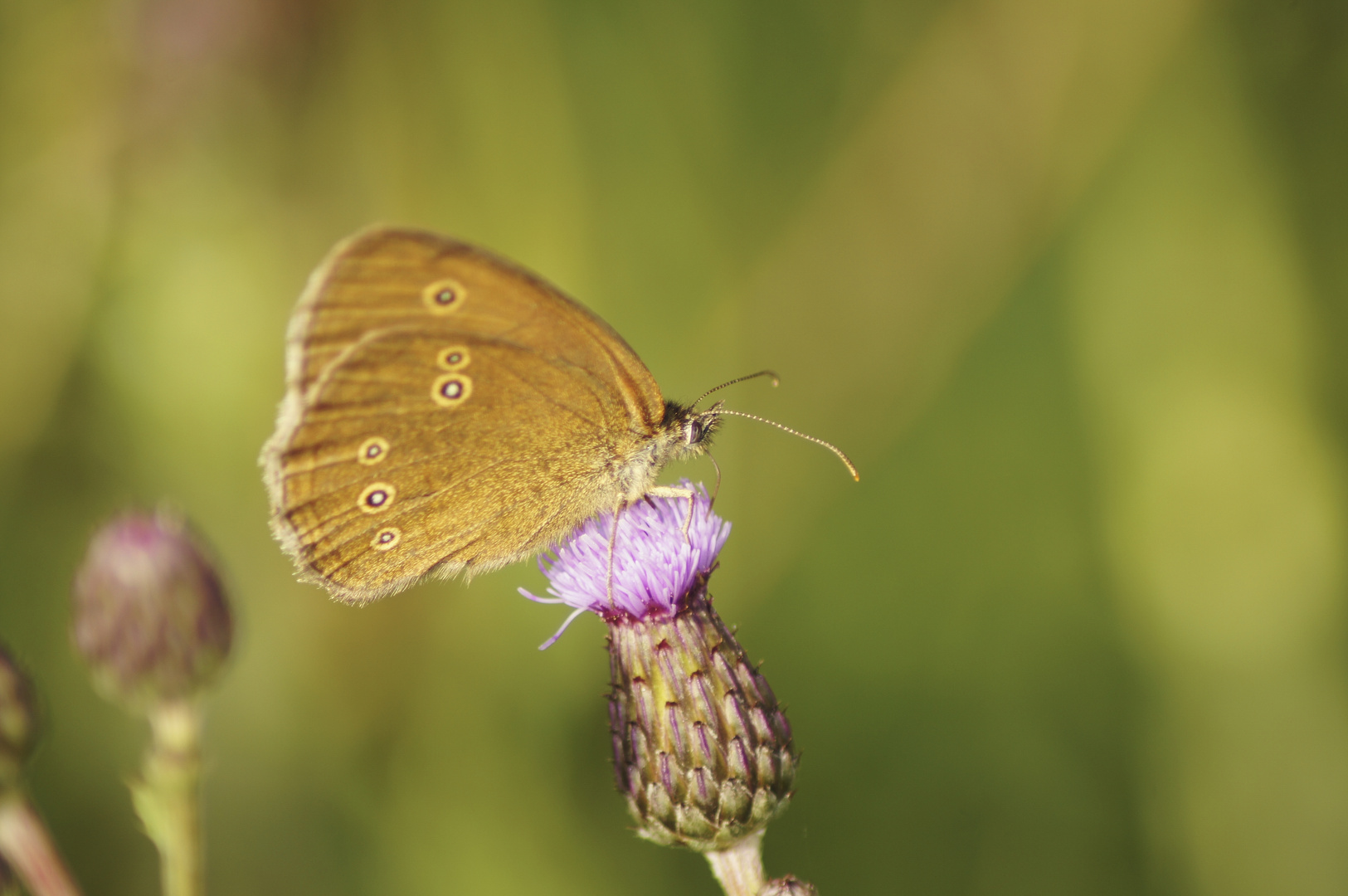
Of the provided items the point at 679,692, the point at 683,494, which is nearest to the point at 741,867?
the point at 679,692

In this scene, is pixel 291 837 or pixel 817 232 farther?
pixel 817 232

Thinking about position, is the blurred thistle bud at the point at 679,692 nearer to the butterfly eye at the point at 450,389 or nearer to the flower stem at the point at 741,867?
the flower stem at the point at 741,867

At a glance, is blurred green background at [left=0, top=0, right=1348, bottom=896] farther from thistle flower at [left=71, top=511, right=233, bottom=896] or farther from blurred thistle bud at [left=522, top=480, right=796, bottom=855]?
thistle flower at [left=71, top=511, right=233, bottom=896]

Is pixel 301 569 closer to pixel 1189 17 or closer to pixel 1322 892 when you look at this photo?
pixel 1322 892

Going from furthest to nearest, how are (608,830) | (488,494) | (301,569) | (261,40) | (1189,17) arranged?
(261,40) < (1189,17) < (608,830) < (488,494) < (301,569)

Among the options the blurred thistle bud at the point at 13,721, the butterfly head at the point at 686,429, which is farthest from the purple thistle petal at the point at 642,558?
the blurred thistle bud at the point at 13,721

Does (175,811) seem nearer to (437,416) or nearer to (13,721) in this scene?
(13,721)

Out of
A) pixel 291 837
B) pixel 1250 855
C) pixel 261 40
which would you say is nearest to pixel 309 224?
pixel 261 40
